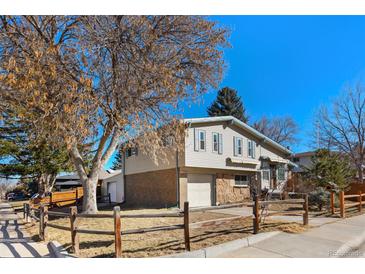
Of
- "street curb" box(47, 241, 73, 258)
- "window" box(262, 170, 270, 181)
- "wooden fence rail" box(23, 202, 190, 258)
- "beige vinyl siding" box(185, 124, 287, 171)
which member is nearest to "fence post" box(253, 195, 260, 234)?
"wooden fence rail" box(23, 202, 190, 258)

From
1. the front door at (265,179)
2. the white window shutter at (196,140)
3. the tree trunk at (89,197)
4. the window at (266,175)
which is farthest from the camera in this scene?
the window at (266,175)

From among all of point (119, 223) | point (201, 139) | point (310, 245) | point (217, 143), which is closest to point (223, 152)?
point (217, 143)

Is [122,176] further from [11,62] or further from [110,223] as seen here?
[11,62]

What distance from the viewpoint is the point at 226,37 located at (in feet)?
40.7

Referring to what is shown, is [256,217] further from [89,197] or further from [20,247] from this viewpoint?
[89,197]

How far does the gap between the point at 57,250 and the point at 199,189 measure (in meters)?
12.5

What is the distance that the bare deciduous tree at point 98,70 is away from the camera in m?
9.11

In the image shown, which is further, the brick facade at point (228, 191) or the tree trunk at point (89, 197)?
the brick facade at point (228, 191)

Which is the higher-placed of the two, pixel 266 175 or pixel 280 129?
pixel 280 129

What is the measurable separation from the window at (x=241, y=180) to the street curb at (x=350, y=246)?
12794 mm

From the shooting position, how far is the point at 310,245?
7305mm

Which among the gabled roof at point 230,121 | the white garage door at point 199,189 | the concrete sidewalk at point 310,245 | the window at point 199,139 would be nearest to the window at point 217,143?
the gabled roof at point 230,121

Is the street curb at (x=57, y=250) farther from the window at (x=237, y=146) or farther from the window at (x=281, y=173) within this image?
the window at (x=281, y=173)

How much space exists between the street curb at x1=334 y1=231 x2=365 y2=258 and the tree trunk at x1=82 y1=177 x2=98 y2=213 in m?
10.1
